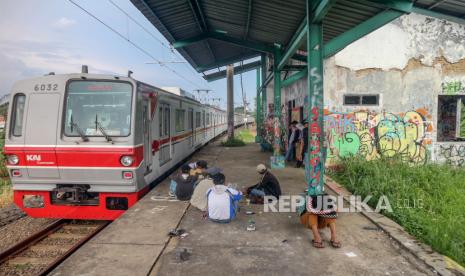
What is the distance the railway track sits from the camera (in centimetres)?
464

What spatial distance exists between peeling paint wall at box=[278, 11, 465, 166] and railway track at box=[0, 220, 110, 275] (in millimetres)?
7169

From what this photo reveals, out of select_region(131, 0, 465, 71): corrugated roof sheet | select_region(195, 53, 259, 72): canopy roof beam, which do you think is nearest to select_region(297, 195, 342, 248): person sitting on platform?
select_region(131, 0, 465, 71): corrugated roof sheet

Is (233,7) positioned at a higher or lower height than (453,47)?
higher

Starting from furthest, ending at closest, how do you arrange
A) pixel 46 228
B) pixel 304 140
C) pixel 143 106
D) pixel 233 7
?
1. pixel 304 140
2. pixel 233 7
3. pixel 143 106
4. pixel 46 228

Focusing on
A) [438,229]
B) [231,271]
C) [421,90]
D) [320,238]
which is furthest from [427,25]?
[231,271]

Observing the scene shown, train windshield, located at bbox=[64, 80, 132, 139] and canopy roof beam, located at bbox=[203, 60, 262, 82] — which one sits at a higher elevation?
canopy roof beam, located at bbox=[203, 60, 262, 82]

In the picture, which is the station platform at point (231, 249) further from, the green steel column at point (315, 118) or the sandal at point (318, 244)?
the green steel column at point (315, 118)

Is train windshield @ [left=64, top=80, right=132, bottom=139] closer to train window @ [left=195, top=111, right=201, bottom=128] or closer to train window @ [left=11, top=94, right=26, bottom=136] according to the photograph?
train window @ [left=11, top=94, right=26, bottom=136]

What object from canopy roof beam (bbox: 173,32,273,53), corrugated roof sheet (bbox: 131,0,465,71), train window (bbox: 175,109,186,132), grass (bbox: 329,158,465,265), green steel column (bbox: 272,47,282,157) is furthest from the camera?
canopy roof beam (bbox: 173,32,273,53)

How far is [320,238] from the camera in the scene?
4891 millimetres

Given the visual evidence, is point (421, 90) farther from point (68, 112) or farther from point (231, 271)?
point (68, 112)

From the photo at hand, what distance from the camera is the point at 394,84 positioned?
33.1ft

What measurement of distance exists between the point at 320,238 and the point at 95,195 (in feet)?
13.2

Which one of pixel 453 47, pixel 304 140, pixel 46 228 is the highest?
pixel 453 47
